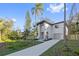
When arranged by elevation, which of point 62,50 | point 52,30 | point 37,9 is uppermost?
point 37,9

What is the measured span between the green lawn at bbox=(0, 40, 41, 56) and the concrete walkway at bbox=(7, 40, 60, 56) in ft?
0.20

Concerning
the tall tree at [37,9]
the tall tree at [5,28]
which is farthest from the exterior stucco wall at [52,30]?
the tall tree at [5,28]

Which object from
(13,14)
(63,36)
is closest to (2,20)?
(13,14)

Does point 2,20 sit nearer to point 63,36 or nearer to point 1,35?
point 1,35

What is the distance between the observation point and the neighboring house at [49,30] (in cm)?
589

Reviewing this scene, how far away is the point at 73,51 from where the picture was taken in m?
5.82

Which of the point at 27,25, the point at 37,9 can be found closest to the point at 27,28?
the point at 27,25

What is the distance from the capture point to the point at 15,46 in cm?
588

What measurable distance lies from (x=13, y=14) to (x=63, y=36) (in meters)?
→ 0.82

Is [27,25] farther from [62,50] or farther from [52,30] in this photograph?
[62,50]

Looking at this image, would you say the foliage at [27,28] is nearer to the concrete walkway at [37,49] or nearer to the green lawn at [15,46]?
the green lawn at [15,46]

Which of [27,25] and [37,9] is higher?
[37,9]

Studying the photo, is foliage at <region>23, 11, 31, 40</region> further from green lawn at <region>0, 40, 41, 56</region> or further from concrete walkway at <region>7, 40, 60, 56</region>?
concrete walkway at <region>7, 40, 60, 56</region>

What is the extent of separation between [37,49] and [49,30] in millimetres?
352
